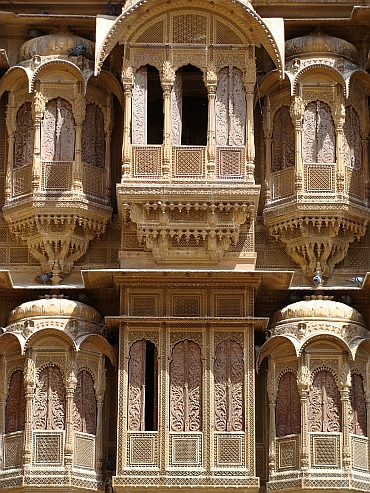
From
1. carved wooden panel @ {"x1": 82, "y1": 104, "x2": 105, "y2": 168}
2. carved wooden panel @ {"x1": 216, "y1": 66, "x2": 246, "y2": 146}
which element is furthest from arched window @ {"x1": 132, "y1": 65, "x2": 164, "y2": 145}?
carved wooden panel @ {"x1": 216, "y1": 66, "x2": 246, "y2": 146}

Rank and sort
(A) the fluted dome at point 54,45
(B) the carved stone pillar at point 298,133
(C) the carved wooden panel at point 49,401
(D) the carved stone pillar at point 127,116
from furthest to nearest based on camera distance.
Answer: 1. (A) the fluted dome at point 54,45
2. (B) the carved stone pillar at point 298,133
3. (D) the carved stone pillar at point 127,116
4. (C) the carved wooden panel at point 49,401

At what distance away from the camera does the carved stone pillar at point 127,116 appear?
22.3m

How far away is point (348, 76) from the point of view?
2308 cm

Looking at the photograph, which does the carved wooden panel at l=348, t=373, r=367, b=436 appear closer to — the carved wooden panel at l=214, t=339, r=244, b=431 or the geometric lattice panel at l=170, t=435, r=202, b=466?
the carved wooden panel at l=214, t=339, r=244, b=431

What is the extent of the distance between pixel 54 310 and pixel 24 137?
261 centimetres

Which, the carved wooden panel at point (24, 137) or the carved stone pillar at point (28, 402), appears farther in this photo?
the carved wooden panel at point (24, 137)

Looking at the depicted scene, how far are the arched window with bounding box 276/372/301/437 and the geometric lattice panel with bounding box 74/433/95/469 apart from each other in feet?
7.92

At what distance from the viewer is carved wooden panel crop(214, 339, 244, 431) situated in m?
21.8

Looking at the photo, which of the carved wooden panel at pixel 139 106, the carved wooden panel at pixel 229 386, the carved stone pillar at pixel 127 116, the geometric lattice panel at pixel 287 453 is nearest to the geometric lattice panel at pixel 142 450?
the carved wooden panel at pixel 229 386

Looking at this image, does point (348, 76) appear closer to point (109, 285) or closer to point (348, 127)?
point (348, 127)

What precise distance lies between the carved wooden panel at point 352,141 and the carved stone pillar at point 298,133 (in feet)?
2.06

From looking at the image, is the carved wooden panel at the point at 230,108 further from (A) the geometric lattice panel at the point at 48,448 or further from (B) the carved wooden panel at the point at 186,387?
(A) the geometric lattice panel at the point at 48,448

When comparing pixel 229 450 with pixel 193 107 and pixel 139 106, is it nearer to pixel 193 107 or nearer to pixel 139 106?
pixel 139 106

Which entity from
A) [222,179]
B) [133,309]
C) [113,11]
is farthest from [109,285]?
[113,11]
